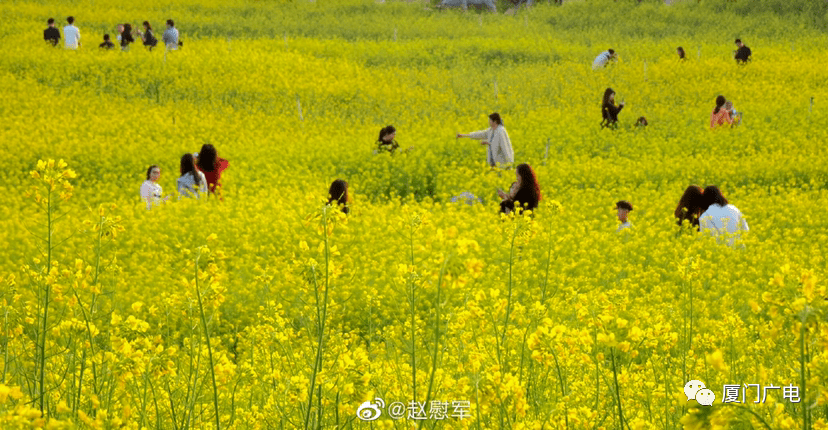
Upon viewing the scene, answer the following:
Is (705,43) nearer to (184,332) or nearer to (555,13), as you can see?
(555,13)

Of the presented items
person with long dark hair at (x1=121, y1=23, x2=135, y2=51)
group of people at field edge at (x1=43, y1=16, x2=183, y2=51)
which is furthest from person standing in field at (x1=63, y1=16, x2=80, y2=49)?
person with long dark hair at (x1=121, y1=23, x2=135, y2=51)

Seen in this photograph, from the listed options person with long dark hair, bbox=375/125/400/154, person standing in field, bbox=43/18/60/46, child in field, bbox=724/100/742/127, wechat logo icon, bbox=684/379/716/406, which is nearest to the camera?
wechat logo icon, bbox=684/379/716/406

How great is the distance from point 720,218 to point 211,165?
6770mm

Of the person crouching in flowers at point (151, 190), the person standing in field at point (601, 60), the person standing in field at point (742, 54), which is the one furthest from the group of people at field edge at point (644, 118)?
the person crouching in flowers at point (151, 190)

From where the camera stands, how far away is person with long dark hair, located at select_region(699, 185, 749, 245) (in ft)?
36.6

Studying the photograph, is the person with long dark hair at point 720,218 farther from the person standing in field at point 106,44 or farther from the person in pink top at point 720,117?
the person standing in field at point 106,44

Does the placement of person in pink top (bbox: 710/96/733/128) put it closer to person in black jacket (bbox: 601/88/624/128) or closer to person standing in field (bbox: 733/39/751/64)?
person in black jacket (bbox: 601/88/624/128)

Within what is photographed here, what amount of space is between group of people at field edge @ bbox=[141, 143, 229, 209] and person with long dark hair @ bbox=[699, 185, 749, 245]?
6.41m

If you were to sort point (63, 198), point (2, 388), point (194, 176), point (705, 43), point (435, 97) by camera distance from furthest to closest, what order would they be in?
point (705, 43) → point (435, 97) → point (194, 176) → point (63, 198) → point (2, 388)

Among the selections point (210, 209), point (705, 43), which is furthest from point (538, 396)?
point (705, 43)

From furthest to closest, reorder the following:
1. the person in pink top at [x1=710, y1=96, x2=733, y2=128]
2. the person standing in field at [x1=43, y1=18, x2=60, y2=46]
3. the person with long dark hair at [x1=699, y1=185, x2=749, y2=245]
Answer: the person standing in field at [x1=43, y1=18, x2=60, y2=46] < the person in pink top at [x1=710, y1=96, x2=733, y2=128] < the person with long dark hair at [x1=699, y1=185, x2=749, y2=245]

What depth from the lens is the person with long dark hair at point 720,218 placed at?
1116 cm

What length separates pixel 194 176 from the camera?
12438mm

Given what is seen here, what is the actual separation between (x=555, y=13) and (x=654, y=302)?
1306 inches
